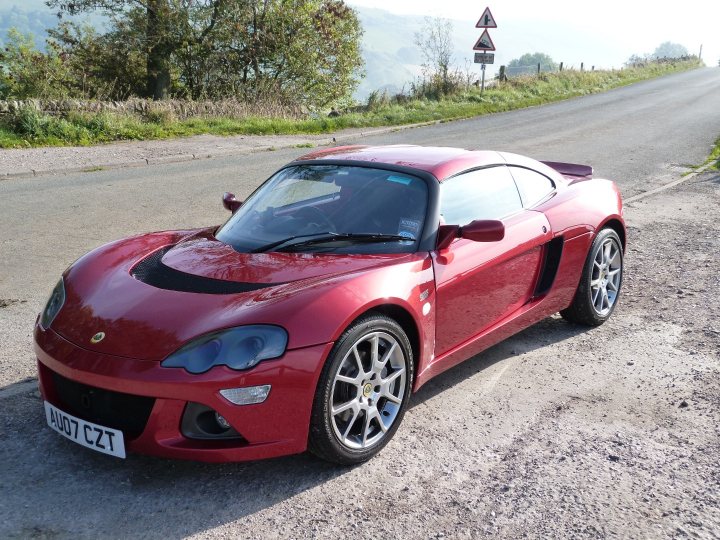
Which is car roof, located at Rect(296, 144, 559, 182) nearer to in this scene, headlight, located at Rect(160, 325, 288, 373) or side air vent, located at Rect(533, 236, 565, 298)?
side air vent, located at Rect(533, 236, 565, 298)

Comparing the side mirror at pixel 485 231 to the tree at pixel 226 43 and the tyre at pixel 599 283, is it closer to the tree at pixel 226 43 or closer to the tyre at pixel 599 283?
the tyre at pixel 599 283

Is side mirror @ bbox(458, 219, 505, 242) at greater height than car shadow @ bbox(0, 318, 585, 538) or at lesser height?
greater

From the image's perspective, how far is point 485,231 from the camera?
12.7 ft

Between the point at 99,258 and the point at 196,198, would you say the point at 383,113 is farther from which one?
the point at 99,258

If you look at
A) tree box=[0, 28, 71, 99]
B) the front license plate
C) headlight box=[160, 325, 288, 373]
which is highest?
tree box=[0, 28, 71, 99]

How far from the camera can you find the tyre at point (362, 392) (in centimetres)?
319

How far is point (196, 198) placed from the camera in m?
9.88

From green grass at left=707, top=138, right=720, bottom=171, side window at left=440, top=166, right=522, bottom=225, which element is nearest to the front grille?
side window at left=440, top=166, right=522, bottom=225

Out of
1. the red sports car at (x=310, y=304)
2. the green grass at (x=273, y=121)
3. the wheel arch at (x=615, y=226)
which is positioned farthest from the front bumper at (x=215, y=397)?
the green grass at (x=273, y=121)

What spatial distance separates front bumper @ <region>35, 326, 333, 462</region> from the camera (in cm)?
294

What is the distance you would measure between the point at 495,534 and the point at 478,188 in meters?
2.24

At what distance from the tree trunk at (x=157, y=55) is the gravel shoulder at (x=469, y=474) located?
20810mm

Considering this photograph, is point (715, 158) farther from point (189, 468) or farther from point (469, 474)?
point (189, 468)

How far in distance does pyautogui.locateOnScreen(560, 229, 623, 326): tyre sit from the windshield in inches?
68.3
